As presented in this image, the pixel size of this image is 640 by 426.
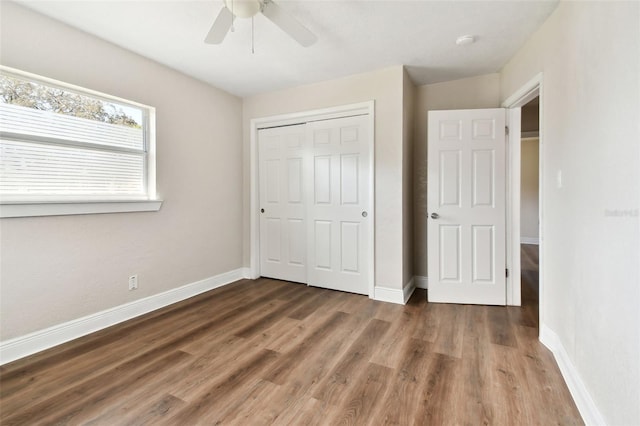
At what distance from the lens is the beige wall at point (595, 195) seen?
1.11m

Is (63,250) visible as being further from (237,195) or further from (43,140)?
(237,195)

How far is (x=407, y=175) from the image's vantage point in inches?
127

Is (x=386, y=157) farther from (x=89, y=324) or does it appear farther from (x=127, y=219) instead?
(x=89, y=324)

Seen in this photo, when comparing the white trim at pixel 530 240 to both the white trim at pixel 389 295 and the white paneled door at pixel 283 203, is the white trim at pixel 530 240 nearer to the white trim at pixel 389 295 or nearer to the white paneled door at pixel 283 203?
the white trim at pixel 389 295

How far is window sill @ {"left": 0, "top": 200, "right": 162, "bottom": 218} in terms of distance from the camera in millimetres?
1944

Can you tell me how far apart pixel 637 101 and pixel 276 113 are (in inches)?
129

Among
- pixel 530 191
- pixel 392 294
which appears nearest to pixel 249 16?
pixel 392 294

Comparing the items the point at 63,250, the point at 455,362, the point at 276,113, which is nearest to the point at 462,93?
the point at 276,113

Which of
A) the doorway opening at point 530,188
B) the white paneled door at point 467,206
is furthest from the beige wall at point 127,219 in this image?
the doorway opening at point 530,188

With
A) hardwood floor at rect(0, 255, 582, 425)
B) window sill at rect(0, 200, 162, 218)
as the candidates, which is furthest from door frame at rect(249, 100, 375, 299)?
window sill at rect(0, 200, 162, 218)

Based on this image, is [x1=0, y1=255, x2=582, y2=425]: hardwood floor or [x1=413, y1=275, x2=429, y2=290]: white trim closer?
[x1=0, y1=255, x2=582, y2=425]: hardwood floor

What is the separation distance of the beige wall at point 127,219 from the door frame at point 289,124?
194 mm

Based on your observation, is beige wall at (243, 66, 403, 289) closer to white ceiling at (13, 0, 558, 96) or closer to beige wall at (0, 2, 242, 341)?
white ceiling at (13, 0, 558, 96)

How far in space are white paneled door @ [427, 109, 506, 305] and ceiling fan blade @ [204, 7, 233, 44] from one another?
2.16 meters
